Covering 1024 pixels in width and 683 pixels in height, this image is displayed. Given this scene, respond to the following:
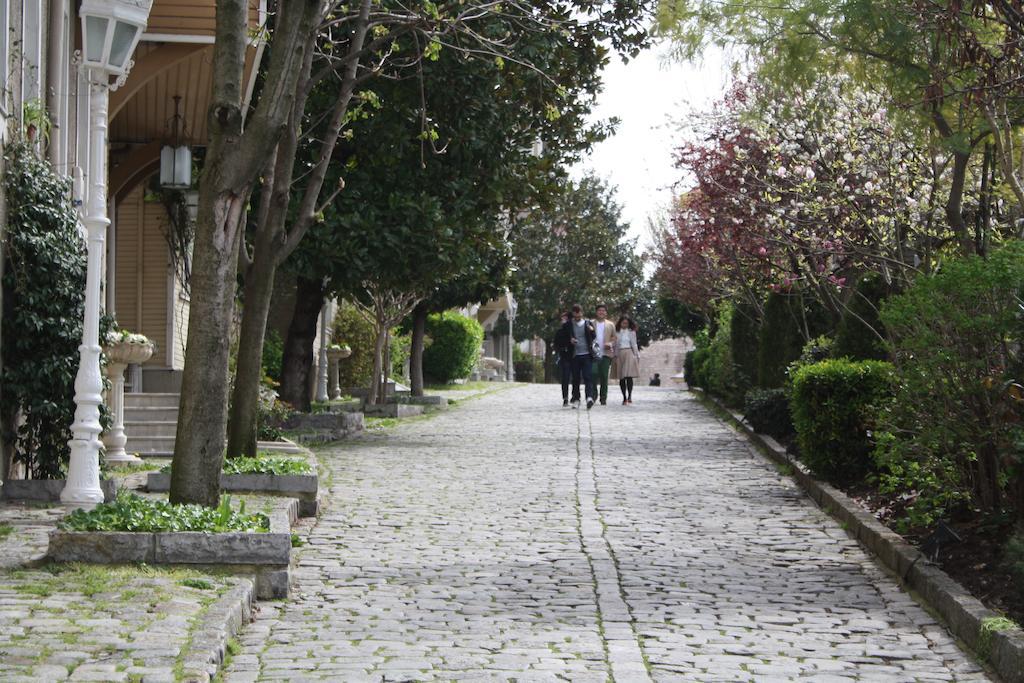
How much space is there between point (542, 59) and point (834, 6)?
268 inches

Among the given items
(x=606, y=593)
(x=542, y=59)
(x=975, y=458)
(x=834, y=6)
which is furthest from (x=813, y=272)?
(x=606, y=593)

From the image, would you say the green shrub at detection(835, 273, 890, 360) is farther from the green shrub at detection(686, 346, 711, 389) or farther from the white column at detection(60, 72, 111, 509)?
the green shrub at detection(686, 346, 711, 389)

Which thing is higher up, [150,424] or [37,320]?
[37,320]

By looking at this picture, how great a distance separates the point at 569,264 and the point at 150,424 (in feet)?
138

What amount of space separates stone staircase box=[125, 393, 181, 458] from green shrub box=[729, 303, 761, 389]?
11306 mm

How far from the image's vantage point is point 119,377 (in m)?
14.7

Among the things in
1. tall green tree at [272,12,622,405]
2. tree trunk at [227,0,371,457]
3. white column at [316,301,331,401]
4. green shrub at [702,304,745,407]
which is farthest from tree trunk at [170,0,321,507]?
white column at [316,301,331,401]

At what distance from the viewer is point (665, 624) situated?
7984mm

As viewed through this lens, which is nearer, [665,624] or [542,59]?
[665,624]

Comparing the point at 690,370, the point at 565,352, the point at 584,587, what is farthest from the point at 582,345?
the point at 584,587

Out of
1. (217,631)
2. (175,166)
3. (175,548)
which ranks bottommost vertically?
(217,631)

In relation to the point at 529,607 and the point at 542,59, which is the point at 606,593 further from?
the point at 542,59

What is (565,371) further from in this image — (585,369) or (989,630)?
(989,630)

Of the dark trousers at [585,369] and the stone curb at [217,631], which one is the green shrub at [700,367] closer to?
the dark trousers at [585,369]
